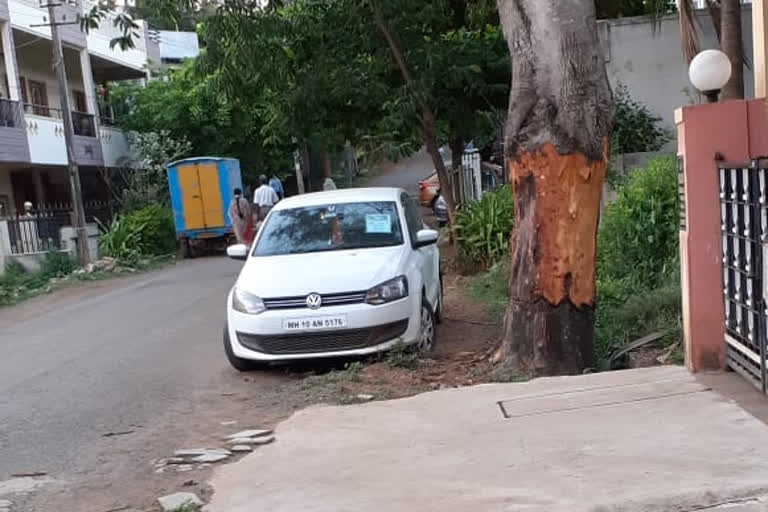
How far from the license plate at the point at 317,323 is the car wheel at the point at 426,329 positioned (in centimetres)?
87

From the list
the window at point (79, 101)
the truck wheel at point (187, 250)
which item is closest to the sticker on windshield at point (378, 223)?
the truck wheel at point (187, 250)

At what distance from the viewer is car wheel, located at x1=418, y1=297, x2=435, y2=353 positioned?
321 inches

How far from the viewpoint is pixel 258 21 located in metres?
12.8

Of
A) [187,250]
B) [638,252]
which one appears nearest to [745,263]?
[638,252]

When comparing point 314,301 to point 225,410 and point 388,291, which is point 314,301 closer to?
point 388,291

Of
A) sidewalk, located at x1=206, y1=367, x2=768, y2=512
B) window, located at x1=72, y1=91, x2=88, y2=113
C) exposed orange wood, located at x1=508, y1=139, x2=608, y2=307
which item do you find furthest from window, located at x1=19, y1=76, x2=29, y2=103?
sidewalk, located at x1=206, y1=367, x2=768, y2=512

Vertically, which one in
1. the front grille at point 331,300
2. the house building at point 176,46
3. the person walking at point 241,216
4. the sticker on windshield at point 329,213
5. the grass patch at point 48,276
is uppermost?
the house building at point 176,46

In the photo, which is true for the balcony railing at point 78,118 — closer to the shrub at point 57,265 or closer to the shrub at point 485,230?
the shrub at point 57,265

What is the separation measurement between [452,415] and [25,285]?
15720 mm

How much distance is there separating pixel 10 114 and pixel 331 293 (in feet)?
58.1

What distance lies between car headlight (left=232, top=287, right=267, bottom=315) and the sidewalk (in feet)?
5.67

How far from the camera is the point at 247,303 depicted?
7.86 m

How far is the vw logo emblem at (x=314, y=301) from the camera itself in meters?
7.68

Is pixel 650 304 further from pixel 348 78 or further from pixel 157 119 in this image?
pixel 157 119
